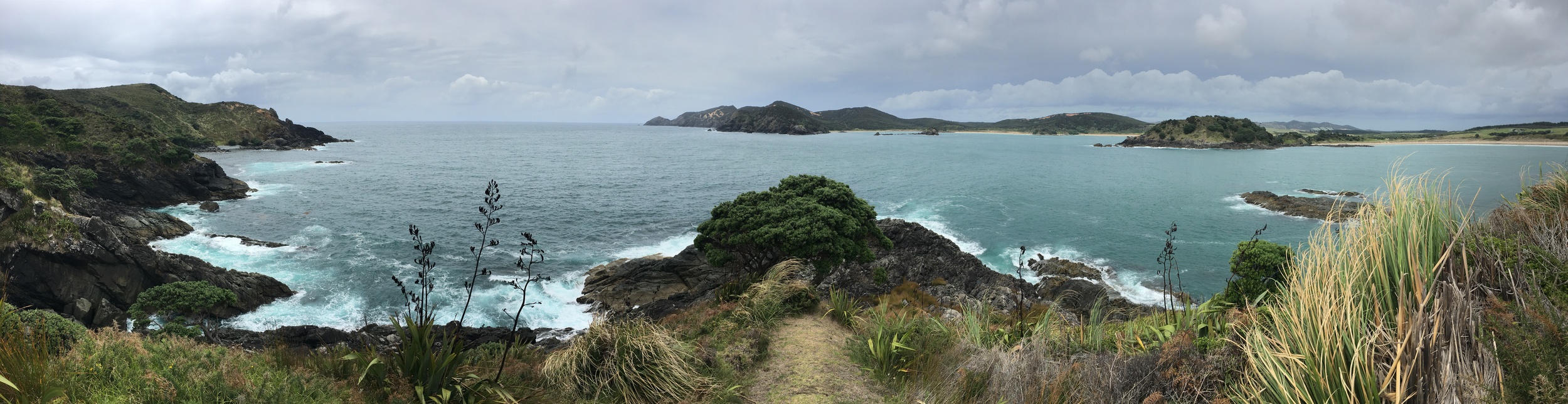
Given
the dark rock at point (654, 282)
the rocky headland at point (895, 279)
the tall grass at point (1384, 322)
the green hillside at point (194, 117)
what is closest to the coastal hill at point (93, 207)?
the green hillside at point (194, 117)

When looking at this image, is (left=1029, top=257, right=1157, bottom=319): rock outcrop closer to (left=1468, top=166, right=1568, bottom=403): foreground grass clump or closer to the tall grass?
(left=1468, top=166, right=1568, bottom=403): foreground grass clump

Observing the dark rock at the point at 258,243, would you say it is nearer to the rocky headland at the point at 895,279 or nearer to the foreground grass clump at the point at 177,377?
the rocky headland at the point at 895,279

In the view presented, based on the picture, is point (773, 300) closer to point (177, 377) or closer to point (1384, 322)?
A: point (177, 377)

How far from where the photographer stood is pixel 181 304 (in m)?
16.7

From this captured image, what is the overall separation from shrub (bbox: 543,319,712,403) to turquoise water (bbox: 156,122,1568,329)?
10061 millimetres

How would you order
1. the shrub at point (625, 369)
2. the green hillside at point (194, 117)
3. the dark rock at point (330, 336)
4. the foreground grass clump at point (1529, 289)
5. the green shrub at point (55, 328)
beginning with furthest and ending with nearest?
the green hillside at point (194, 117), the dark rock at point (330, 336), the shrub at point (625, 369), the green shrub at point (55, 328), the foreground grass clump at point (1529, 289)

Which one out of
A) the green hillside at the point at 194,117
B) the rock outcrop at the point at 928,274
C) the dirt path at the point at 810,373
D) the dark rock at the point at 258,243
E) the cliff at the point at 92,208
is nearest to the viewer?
the dirt path at the point at 810,373

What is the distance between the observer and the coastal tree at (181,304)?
53.4 ft

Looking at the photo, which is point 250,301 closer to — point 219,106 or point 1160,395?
point 1160,395

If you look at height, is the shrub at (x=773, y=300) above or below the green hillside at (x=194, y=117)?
below

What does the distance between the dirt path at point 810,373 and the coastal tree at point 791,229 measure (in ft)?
24.2

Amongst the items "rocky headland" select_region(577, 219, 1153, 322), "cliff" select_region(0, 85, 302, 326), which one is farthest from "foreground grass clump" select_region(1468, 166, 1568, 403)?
"cliff" select_region(0, 85, 302, 326)

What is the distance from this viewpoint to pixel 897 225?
27484mm

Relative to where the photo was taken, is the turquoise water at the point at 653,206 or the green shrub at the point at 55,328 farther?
the turquoise water at the point at 653,206
